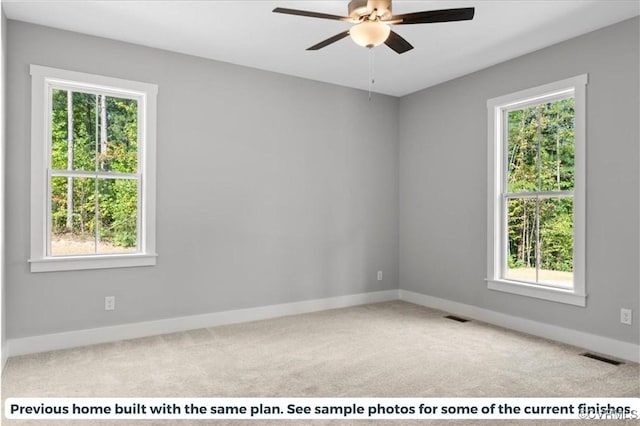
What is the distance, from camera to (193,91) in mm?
4402

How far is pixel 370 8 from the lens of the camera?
2.68m

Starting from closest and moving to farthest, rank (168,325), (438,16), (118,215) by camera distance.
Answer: (438,16) → (118,215) → (168,325)

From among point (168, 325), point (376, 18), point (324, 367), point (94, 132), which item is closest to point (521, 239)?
point (324, 367)

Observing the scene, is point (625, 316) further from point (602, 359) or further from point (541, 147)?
point (541, 147)

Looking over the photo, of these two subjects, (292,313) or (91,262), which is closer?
(91,262)

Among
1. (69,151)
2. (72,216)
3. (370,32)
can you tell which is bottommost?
(72,216)

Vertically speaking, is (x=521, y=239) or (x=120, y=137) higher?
(x=120, y=137)

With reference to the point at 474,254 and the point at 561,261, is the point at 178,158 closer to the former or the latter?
the point at 474,254

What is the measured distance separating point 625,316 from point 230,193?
377 centimetres

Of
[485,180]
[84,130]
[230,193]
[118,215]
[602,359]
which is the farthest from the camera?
[485,180]

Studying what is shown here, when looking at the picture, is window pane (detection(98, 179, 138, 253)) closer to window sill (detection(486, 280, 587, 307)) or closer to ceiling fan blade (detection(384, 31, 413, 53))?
ceiling fan blade (detection(384, 31, 413, 53))

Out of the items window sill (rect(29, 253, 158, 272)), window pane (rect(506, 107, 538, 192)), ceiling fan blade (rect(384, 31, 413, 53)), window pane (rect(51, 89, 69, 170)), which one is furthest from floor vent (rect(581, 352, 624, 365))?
window pane (rect(51, 89, 69, 170))

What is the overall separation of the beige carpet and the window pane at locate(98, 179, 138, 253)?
0.91 m

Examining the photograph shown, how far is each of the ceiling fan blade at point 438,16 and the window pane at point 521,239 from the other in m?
2.43
